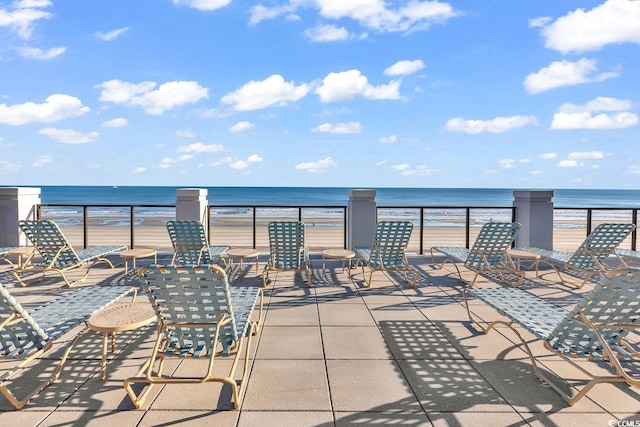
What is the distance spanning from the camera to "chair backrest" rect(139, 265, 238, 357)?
8.04 ft

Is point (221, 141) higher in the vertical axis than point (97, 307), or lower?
higher

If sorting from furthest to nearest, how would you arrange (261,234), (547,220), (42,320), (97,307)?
(261,234), (547,220), (97,307), (42,320)

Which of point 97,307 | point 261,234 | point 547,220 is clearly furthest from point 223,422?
point 261,234

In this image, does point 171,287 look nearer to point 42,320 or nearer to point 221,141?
point 42,320

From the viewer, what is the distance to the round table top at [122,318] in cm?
281

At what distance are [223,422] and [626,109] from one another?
48.3m

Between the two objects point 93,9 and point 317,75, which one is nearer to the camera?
point 93,9

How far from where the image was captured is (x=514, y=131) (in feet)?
166

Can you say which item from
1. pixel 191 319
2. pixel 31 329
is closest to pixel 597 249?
pixel 191 319

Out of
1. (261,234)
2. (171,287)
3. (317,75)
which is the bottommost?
(261,234)

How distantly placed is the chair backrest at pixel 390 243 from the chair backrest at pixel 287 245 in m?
1.13

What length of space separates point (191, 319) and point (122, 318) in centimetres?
78

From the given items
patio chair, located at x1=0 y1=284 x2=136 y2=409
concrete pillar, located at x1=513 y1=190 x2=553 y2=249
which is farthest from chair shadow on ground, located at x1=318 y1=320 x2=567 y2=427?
concrete pillar, located at x1=513 y1=190 x2=553 y2=249
